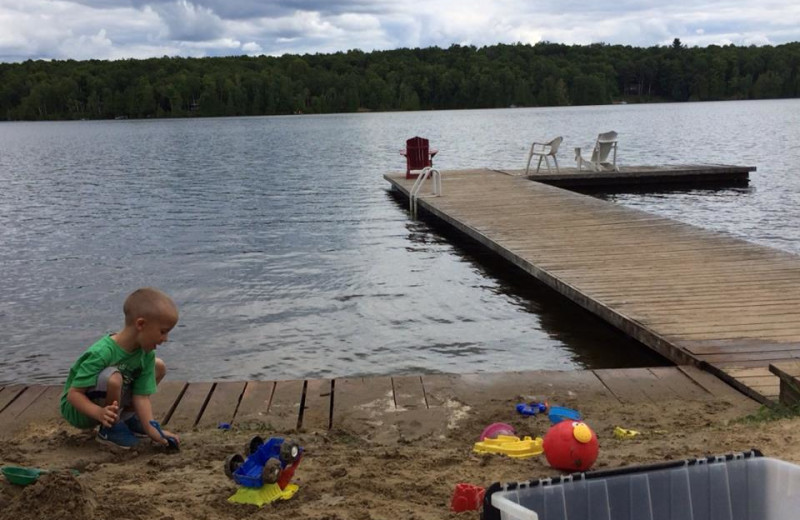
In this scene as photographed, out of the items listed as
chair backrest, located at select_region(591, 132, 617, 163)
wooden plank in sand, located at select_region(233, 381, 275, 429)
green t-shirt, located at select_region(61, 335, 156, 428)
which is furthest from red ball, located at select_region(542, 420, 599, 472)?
chair backrest, located at select_region(591, 132, 617, 163)

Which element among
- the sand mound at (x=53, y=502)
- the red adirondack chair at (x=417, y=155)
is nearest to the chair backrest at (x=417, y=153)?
the red adirondack chair at (x=417, y=155)

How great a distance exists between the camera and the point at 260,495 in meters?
3.42

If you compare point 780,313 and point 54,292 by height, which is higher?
point 780,313

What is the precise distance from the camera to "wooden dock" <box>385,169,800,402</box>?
574cm

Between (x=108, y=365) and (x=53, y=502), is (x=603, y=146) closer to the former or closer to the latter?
(x=108, y=365)

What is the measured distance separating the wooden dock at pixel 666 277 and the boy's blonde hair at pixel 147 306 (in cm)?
333

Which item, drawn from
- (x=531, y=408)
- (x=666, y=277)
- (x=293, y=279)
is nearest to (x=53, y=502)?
(x=531, y=408)

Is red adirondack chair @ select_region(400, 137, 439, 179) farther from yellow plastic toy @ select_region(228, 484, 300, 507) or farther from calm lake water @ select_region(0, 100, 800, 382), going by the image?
yellow plastic toy @ select_region(228, 484, 300, 507)

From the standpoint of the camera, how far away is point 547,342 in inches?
315

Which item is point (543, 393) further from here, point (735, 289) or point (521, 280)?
point (521, 280)

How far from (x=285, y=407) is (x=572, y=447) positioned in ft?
6.28

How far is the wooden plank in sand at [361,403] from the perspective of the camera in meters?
4.64

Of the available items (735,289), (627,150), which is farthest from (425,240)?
(627,150)

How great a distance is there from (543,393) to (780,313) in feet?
8.39
